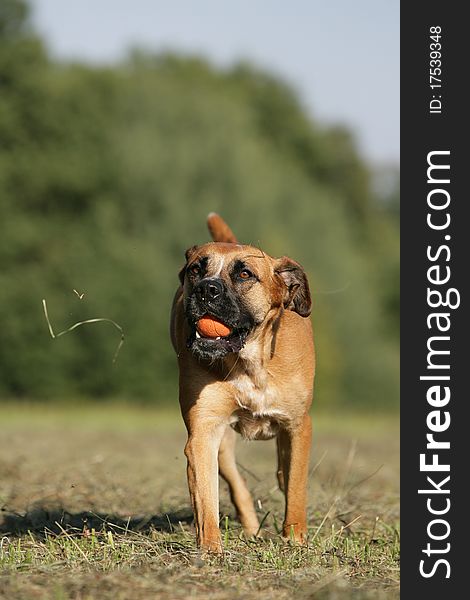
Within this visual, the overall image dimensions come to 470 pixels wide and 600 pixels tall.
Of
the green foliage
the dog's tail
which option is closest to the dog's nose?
the dog's tail

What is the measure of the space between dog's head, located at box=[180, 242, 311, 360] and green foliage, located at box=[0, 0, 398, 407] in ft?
88.4

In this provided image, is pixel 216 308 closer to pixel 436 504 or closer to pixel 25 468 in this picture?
pixel 436 504

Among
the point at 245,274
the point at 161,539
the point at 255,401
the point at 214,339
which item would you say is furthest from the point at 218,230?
the point at 161,539


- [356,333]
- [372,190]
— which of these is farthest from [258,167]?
[372,190]

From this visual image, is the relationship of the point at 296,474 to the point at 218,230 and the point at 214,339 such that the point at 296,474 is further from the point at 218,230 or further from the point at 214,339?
the point at 218,230

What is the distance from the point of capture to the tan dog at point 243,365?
21.4 ft

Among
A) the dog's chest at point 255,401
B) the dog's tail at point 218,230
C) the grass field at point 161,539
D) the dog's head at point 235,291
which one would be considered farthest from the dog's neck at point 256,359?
the dog's tail at point 218,230

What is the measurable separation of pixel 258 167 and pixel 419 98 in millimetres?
37905

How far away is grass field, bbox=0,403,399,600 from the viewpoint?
17.3ft

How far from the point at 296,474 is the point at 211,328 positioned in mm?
1231

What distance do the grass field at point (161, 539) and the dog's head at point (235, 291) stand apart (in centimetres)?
116

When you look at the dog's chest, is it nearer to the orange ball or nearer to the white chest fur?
the white chest fur

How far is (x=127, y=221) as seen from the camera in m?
42.0

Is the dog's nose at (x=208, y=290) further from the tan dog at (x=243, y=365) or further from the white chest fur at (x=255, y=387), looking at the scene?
the white chest fur at (x=255, y=387)
